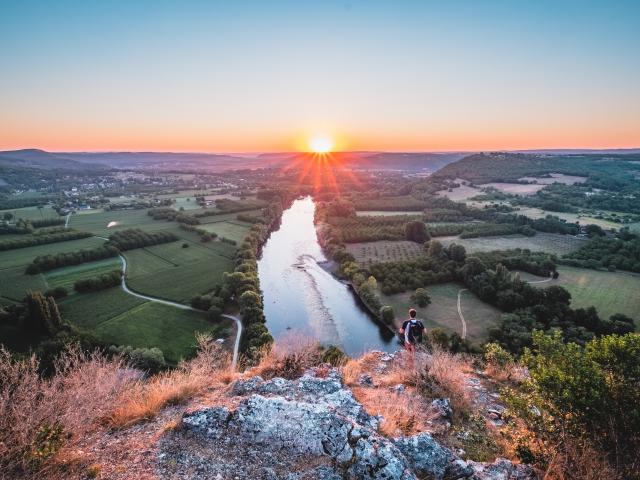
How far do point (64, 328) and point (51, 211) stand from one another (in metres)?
104

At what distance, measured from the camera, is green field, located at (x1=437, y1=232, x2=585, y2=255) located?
8069 centimetres

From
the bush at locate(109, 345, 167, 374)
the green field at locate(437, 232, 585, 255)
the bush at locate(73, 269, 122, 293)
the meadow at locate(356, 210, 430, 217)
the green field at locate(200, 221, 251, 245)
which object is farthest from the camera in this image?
the meadow at locate(356, 210, 430, 217)

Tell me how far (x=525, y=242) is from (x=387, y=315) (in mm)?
56214

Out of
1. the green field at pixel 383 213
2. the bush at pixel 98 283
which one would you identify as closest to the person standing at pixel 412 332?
the bush at pixel 98 283

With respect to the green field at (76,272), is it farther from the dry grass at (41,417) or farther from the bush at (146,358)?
the dry grass at (41,417)

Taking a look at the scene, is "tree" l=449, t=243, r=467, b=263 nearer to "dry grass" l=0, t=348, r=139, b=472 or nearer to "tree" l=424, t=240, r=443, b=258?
"tree" l=424, t=240, r=443, b=258

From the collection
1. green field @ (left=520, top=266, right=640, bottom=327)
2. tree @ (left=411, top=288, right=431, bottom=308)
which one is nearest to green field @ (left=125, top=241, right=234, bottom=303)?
tree @ (left=411, top=288, right=431, bottom=308)

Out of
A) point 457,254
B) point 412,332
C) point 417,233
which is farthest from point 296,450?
point 417,233

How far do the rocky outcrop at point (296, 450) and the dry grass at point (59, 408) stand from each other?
223 cm

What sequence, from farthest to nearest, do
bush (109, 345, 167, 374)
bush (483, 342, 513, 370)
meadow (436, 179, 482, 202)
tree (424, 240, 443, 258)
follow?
1. meadow (436, 179, 482, 202)
2. tree (424, 240, 443, 258)
3. bush (109, 345, 167, 374)
4. bush (483, 342, 513, 370)

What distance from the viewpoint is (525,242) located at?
86.7m

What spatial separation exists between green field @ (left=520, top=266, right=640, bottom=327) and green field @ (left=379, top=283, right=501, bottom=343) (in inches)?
537

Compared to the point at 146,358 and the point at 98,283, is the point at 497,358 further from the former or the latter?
the point at 98,283

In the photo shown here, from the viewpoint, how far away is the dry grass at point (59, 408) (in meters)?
7.73
